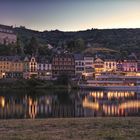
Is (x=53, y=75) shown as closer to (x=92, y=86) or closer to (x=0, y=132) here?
(x=92, y=86)

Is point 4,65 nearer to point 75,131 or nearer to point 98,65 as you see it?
point 98,65

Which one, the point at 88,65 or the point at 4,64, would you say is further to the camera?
the point at 88,65

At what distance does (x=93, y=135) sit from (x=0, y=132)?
15.1ft

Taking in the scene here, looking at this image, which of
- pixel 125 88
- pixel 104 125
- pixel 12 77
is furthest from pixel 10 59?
pixel 104 125

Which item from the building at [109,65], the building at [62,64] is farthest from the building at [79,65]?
the building at [109,65]

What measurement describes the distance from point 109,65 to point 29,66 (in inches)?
1313

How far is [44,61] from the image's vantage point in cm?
13588

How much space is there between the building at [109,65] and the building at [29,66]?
29.3 metres

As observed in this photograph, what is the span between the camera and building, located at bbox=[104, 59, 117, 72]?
150375 millimetres

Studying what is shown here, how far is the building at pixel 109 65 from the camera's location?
150 m

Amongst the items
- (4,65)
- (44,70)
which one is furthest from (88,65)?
(4,65)

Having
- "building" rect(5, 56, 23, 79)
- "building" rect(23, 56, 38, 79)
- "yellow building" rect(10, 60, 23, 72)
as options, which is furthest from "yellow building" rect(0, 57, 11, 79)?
"building" rect(23, 56, 38, 79)

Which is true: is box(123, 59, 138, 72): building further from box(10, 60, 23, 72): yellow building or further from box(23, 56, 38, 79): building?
box(10, 60, 23, 72): yellow building

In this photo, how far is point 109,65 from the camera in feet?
497
